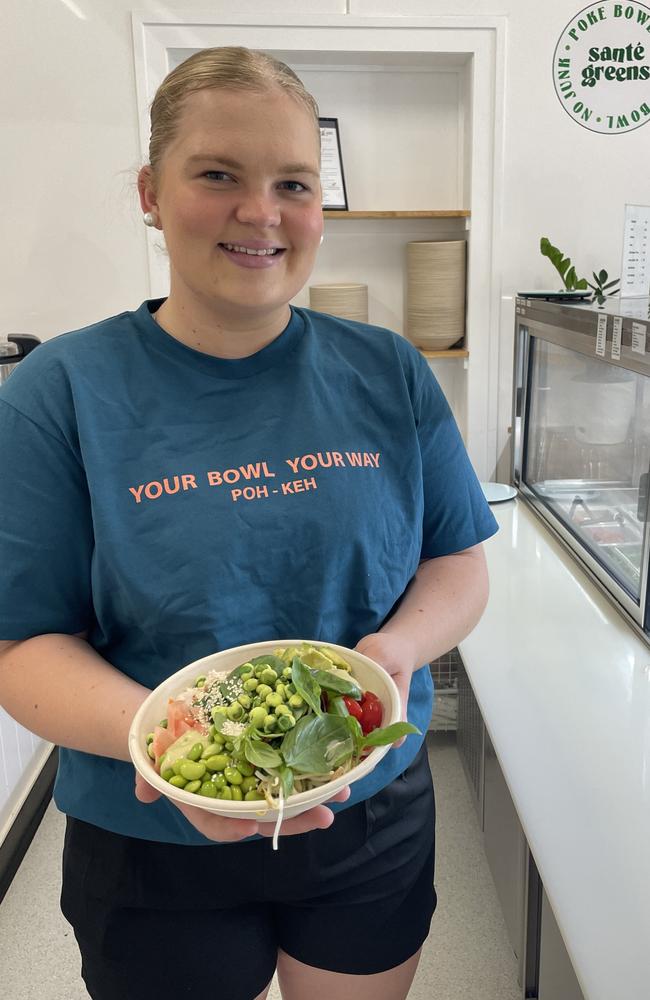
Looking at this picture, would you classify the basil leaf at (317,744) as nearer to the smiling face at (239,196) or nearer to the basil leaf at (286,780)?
the basil leaf at (286,780)

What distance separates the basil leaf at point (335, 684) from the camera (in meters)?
0.76

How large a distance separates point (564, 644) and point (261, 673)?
1140mm

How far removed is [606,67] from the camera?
2.50 metres

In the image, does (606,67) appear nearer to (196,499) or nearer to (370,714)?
(196,499)

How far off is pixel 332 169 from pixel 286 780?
2303 millimetres

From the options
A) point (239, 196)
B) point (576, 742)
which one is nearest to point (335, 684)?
point (239, 196)

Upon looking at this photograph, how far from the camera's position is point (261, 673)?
0.76 metres

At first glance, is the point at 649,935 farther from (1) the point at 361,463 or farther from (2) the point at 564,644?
(2) the point at 564,644

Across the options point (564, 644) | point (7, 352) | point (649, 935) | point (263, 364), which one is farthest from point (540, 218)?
point (649, 935)

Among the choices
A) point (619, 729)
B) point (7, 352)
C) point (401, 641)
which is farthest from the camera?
point (7, 352)

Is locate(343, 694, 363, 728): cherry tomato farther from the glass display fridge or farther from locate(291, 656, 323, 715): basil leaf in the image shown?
the glass display fridge

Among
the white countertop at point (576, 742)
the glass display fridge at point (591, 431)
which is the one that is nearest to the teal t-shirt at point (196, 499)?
the white countertop at point (576, 742)

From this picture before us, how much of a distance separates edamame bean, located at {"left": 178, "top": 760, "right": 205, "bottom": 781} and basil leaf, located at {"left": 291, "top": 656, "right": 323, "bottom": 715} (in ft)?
0.35

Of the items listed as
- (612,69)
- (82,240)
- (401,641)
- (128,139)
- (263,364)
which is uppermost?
(612,69)
